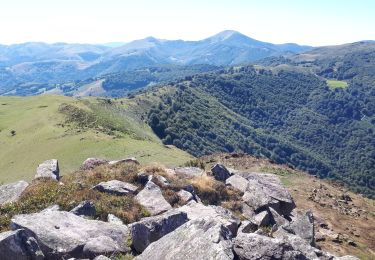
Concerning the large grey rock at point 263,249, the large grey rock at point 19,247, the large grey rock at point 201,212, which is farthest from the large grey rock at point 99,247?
the large grey rock at point 263,249

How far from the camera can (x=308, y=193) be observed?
46.0m

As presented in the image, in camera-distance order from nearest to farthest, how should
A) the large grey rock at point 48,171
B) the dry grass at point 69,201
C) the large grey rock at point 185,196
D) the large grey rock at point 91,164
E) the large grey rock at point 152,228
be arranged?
the large grey rock at point 152,228 < the dry grass at point 69,201 < the large grey rock at point 185,196 < the large grey rock at point 48,171 < the large grey rock at point 91,164

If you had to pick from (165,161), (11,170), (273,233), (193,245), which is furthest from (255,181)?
(11,170)

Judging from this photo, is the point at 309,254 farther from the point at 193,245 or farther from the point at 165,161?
the point at 165,161

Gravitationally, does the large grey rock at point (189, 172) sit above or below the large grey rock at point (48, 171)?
below

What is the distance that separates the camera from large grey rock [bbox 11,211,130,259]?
17.2m

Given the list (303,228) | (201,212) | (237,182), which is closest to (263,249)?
(201,212)

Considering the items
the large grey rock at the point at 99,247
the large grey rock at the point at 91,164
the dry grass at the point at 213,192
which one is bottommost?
the dry grass at the point at 213,192

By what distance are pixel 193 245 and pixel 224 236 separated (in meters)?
1.29

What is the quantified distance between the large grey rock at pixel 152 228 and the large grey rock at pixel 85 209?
12.8ft

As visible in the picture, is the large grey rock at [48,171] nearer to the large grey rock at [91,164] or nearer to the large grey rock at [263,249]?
the large grey rock at [91,164]

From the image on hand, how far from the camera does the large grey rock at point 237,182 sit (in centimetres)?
3224

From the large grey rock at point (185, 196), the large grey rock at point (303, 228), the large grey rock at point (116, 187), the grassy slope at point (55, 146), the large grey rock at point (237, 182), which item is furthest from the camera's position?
the grassy slope at point (55, 146)

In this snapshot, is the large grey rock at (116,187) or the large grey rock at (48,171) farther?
the large grey rock at (48,171)
